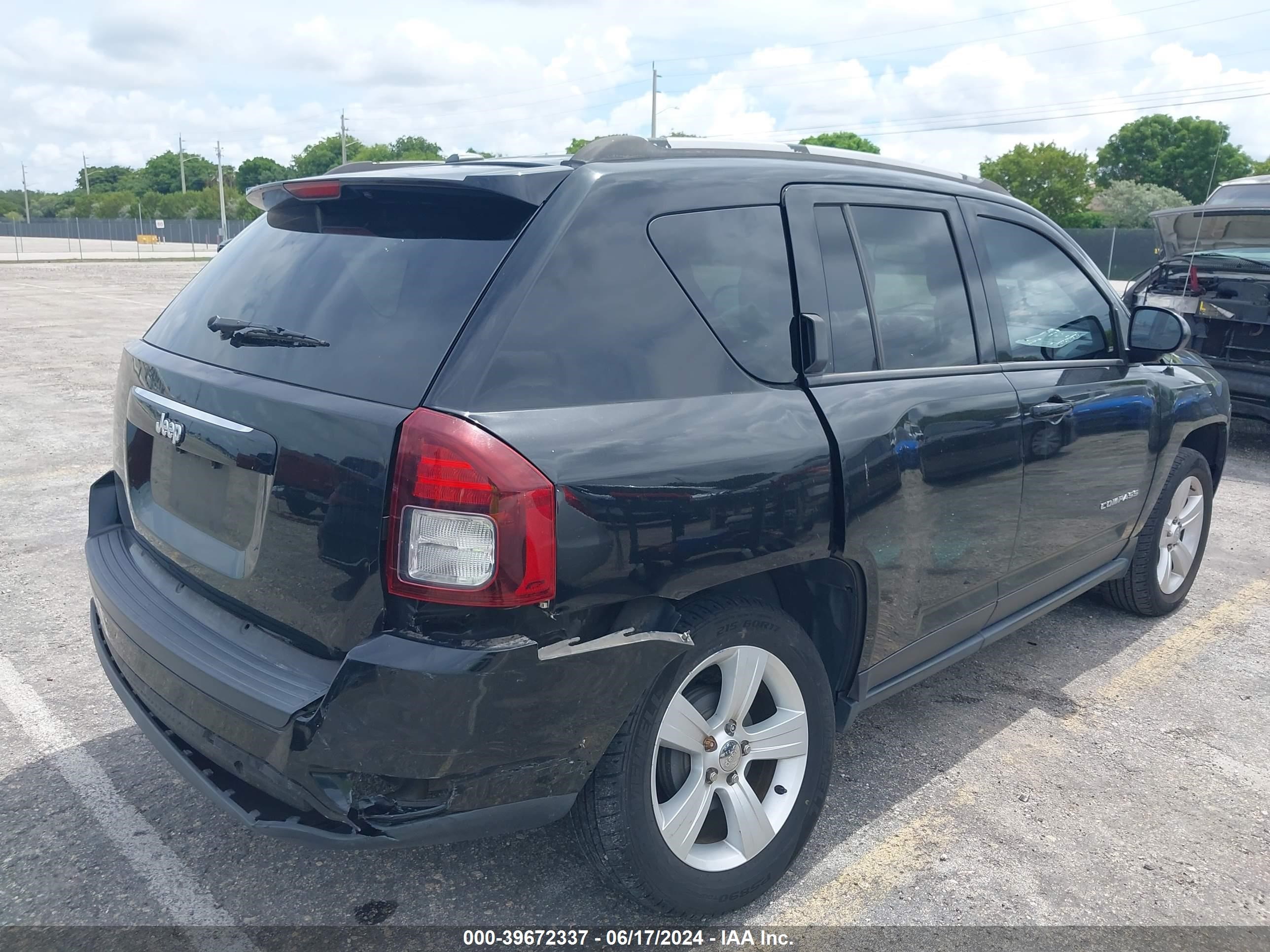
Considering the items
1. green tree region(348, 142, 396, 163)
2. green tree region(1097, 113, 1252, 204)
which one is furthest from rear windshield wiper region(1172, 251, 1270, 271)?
green tree region(348, 142, 396, 163)

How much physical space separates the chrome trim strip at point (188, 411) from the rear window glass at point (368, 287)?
0.13 metres

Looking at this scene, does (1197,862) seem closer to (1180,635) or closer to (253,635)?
(1180,635)

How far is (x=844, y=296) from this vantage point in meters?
2.82

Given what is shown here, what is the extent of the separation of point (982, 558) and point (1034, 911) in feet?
3.42

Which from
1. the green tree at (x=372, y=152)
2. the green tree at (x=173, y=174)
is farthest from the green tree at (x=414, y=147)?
the green tree at (x=173, y=174)

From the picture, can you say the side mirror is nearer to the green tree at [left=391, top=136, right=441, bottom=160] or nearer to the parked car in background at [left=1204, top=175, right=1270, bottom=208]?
the parked car in background at [left=1204, top=175, right=1270, bottom=208]

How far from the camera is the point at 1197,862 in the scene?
2891 mm

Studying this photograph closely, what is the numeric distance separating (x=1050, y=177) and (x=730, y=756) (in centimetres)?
7937

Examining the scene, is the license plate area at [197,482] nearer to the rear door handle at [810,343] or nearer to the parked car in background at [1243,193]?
the rear door handle at [810,343]

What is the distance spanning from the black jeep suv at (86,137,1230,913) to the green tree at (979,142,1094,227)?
246ft

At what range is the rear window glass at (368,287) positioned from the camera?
7.18 ft

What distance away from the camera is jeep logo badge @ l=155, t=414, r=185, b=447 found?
2523mm

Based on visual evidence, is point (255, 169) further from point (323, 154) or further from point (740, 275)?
point (740, 275)

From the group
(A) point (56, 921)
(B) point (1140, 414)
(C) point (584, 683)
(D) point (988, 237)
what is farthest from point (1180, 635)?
(A) point (56, 921)
